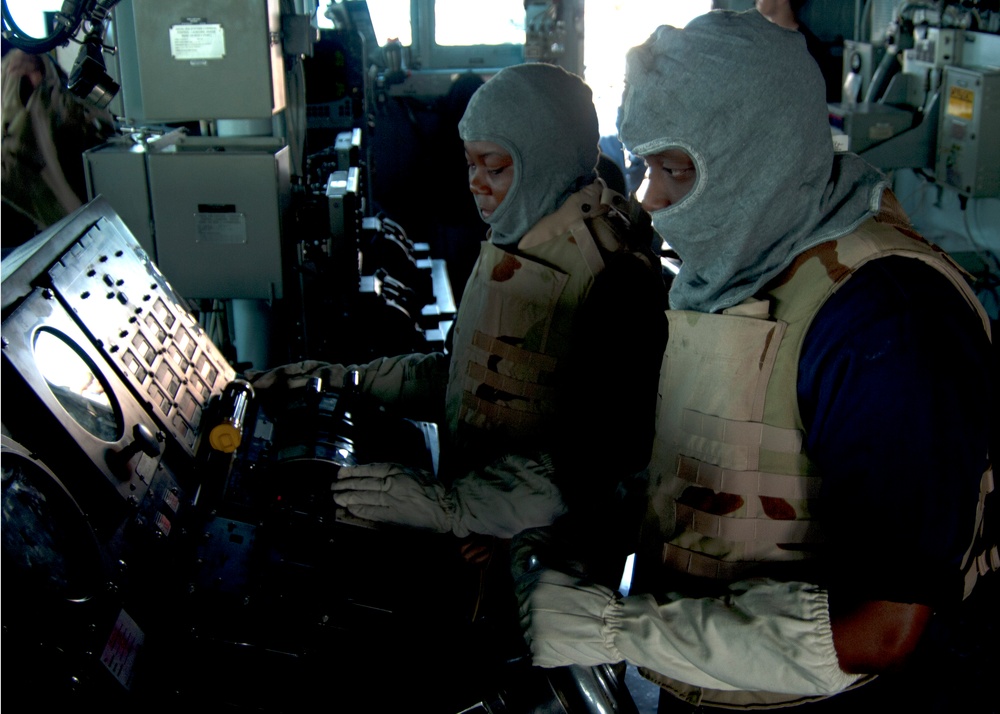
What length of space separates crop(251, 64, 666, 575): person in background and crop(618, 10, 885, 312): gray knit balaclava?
537 millimetres

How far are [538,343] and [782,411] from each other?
2.77 feet

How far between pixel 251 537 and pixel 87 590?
36cm

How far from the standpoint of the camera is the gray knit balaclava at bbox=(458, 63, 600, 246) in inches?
→ 84.0

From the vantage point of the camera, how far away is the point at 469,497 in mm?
1861

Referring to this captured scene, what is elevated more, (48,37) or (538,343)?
(48,37)

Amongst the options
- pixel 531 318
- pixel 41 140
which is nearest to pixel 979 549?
pixel 531 318

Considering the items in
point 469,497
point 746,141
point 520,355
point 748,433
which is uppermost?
point 746,141

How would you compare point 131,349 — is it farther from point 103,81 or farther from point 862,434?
point 862,434

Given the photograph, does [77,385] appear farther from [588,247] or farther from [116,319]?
[588,247]

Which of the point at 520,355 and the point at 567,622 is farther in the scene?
the point at 520,355

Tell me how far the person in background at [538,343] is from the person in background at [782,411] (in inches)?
14.3

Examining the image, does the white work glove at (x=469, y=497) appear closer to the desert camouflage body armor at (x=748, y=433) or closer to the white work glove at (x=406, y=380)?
the desert camouflage body armor at (x=748, y=433)

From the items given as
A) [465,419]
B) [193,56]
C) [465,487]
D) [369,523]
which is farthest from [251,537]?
[193,56]

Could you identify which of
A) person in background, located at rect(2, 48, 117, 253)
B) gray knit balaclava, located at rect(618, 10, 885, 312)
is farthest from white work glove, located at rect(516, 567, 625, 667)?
person in background, located at rect(2, 48, 117, 253)
